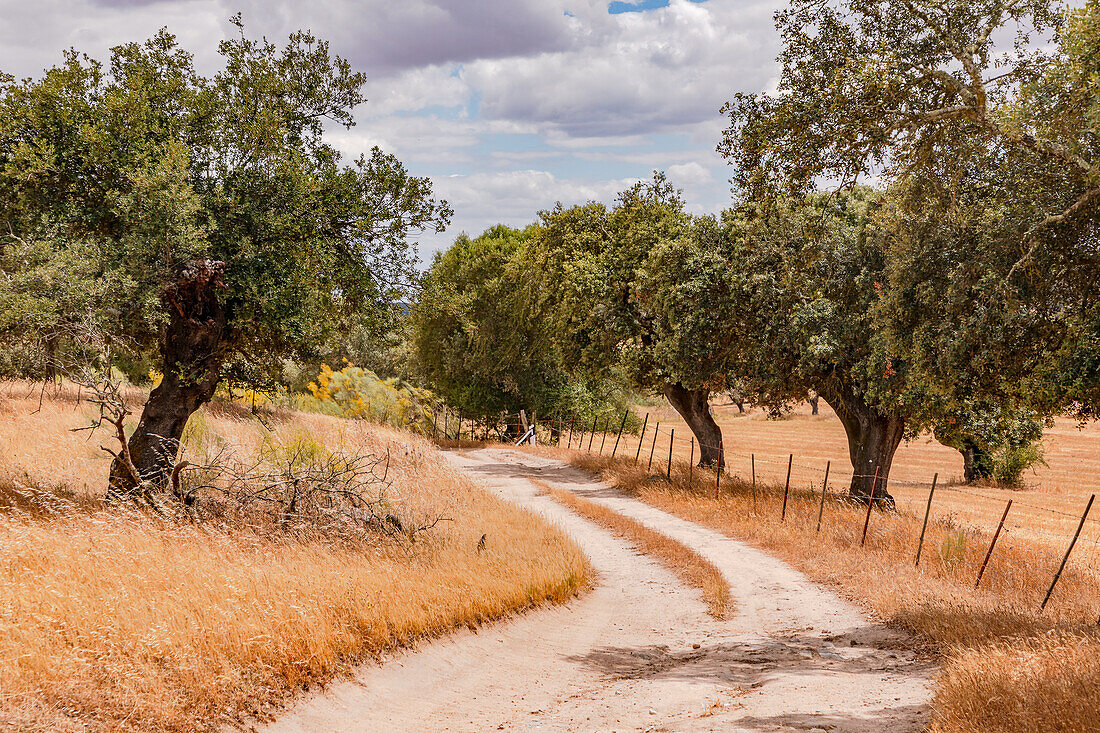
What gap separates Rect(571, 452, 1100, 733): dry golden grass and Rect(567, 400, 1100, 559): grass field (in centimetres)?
276

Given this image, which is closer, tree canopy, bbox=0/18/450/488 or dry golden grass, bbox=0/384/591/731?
dry golden grass, bbox=0/384/591/731

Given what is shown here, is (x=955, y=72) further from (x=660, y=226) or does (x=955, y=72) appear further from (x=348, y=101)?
(x=660, y=226)

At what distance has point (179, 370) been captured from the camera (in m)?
13.6

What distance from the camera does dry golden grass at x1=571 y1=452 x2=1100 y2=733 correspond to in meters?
6.32

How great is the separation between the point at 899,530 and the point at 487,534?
Answer: 9131mm

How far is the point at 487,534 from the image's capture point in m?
15.1

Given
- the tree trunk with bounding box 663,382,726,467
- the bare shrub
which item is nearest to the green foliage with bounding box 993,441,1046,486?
the tree trunk with bounding box 663,382,726,467

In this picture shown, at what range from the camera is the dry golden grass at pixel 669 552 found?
42.9 feet

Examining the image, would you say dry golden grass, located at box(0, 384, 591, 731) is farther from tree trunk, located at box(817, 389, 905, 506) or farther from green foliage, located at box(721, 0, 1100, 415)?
tree trunk, located at box(817, 389, 905, 506)

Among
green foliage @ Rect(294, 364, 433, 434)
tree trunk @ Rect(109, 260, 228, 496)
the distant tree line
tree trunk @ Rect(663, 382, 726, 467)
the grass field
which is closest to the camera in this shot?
the distant tree line

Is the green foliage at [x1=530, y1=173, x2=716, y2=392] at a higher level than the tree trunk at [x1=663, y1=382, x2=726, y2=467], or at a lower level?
higher

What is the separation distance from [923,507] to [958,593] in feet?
59.1

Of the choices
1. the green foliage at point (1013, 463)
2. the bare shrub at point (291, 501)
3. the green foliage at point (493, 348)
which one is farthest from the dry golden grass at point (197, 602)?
the green foliage at point (1013, 463)

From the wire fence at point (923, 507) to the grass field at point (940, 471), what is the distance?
122mm
